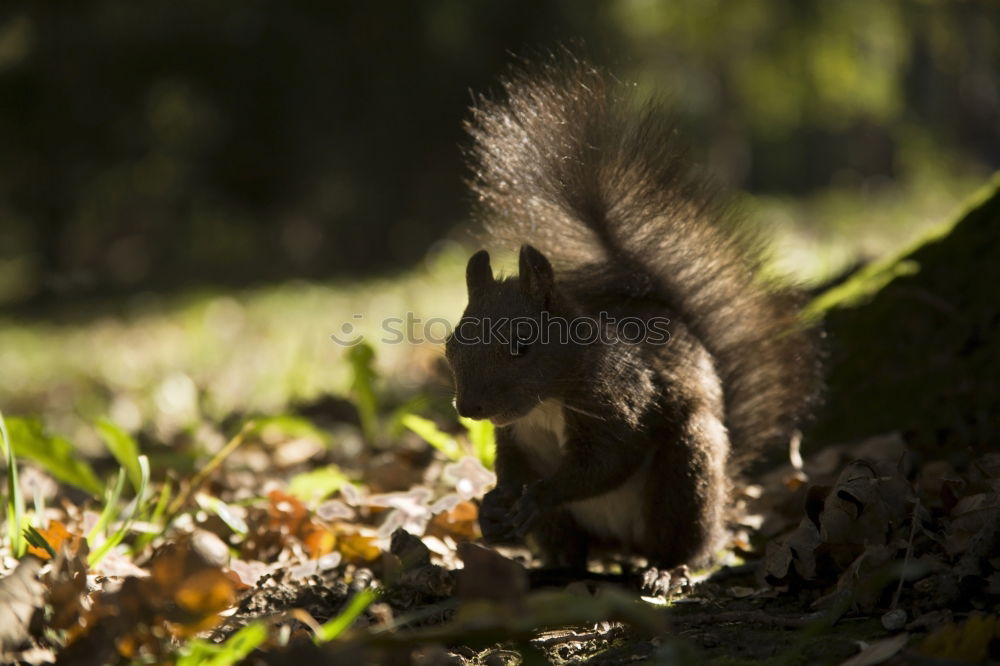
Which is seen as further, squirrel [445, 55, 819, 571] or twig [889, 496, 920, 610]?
squirrel [445, 55, 819, 571]

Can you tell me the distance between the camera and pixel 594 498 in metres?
2.50

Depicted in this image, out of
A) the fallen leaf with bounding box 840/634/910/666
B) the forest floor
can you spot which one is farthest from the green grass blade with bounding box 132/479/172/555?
the fallen leaf with bounding box 840/634/910/666

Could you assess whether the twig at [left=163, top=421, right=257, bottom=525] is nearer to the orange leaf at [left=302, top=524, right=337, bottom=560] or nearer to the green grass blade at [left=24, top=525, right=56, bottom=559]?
the orange leaf at [left=302, top=524, right=337, bottom=560]

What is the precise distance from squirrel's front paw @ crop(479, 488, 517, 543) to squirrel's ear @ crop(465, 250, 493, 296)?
1.65 ft

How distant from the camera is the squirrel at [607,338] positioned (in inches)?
94.7

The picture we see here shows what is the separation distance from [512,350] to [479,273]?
0.26 m

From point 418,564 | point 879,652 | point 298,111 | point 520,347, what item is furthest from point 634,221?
point 298,111

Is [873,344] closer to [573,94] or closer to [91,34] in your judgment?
[573,94]

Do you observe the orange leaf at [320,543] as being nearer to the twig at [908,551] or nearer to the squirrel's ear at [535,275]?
the squirrel's ear at [535,275]

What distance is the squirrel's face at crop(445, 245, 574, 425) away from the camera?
2.35 metres

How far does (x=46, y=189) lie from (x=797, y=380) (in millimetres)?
10026

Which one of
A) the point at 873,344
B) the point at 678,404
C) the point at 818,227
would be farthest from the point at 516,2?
the point at 678,404

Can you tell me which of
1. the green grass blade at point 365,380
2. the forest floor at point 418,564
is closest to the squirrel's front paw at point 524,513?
the forest floor at point 418,564

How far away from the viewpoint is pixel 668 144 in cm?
267
